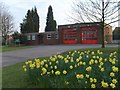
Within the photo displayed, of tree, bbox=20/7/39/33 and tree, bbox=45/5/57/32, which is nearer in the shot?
tree, bbox=20/7/39/33

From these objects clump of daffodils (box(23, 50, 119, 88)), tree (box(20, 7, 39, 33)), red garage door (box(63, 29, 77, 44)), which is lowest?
clump of daffodils (box(23, 50, 119, 88))

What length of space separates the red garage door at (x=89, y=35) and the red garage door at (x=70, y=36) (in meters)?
1.73

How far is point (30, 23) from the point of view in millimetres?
59875

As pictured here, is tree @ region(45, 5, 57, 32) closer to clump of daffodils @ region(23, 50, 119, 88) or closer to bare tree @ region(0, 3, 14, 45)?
bare tree @ region(0, 3, 14, 45)

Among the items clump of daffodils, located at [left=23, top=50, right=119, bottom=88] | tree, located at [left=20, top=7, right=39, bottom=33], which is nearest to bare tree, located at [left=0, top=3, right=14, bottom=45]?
tree, located at [left=20, top=7, right=39, bottom=33]

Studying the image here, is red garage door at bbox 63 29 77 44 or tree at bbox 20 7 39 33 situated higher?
tree at bbox 20 7 39 33

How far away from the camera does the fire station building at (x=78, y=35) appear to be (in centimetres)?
4003

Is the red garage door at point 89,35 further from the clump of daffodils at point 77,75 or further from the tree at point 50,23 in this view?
the clump of daffodils at point 77,75

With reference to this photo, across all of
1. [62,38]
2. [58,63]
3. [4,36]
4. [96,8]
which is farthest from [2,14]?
[58,63]

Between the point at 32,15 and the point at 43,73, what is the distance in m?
58.4

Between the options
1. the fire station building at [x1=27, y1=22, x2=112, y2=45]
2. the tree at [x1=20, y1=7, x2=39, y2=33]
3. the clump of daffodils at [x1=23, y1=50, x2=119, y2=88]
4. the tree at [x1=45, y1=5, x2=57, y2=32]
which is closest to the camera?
the clump of daffodils at [x1=23, y1=50, x2=119, y2=88]

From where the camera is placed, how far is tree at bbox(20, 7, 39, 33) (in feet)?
195

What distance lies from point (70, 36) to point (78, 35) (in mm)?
1816

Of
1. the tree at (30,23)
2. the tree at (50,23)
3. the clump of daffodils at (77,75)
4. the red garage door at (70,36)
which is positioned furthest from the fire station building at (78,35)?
the clump of daffodils at (77,75)
